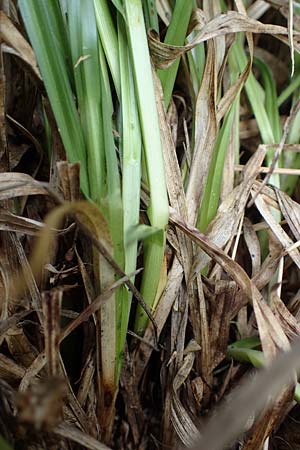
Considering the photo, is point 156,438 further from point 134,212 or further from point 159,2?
point 159,2

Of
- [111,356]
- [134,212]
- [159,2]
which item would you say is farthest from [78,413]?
[159,2]

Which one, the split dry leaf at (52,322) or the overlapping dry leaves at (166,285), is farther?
the overlapping dry leaves at (166,285)

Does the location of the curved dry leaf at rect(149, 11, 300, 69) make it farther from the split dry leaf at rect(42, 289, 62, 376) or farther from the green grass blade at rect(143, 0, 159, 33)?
the split dry leaf at rect(42, 289, 62, 376)

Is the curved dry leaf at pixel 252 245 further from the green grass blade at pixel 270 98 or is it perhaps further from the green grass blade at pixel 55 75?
the green grass blade at pixel 55 75

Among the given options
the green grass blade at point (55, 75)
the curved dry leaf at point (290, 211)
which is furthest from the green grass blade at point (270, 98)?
the green grass blade at point (55, 75)

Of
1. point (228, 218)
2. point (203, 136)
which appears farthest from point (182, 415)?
point (203, 136)
